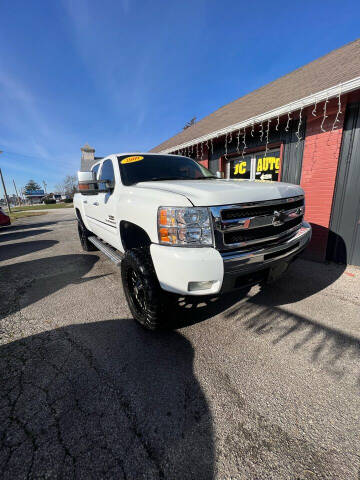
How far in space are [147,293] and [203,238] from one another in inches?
31.3

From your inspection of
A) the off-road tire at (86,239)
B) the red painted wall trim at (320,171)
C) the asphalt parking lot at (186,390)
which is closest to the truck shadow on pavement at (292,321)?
the asphalt parking lot at (186,390)

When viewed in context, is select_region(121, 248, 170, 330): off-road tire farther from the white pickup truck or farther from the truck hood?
the truck hood


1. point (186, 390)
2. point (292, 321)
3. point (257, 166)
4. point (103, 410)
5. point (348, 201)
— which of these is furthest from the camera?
point (257, 166)

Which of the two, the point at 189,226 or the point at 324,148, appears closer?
the point at 189,226

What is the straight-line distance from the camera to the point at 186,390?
66.1 inches

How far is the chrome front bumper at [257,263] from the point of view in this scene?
1.82 m

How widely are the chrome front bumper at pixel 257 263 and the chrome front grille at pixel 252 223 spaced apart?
0.08 meters


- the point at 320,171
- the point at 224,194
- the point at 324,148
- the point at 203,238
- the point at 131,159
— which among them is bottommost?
the point at 203,238

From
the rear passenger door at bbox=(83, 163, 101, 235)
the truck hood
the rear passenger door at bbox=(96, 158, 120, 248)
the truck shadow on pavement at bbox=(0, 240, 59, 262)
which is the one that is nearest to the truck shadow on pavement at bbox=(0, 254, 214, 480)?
the rear passenger door at bbox=(96, 158, 120, 248)

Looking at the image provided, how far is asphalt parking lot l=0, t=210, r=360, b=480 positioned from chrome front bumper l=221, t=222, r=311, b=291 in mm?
703

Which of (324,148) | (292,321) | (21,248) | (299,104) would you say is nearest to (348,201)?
(324,148)

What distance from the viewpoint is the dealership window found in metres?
5.39

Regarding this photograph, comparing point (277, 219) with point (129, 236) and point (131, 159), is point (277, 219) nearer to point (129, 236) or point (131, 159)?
point (129, 236)

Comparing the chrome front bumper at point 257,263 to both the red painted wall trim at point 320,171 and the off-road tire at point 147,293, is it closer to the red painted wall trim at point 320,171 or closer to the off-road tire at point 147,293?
the off-road tire at point 147,293
